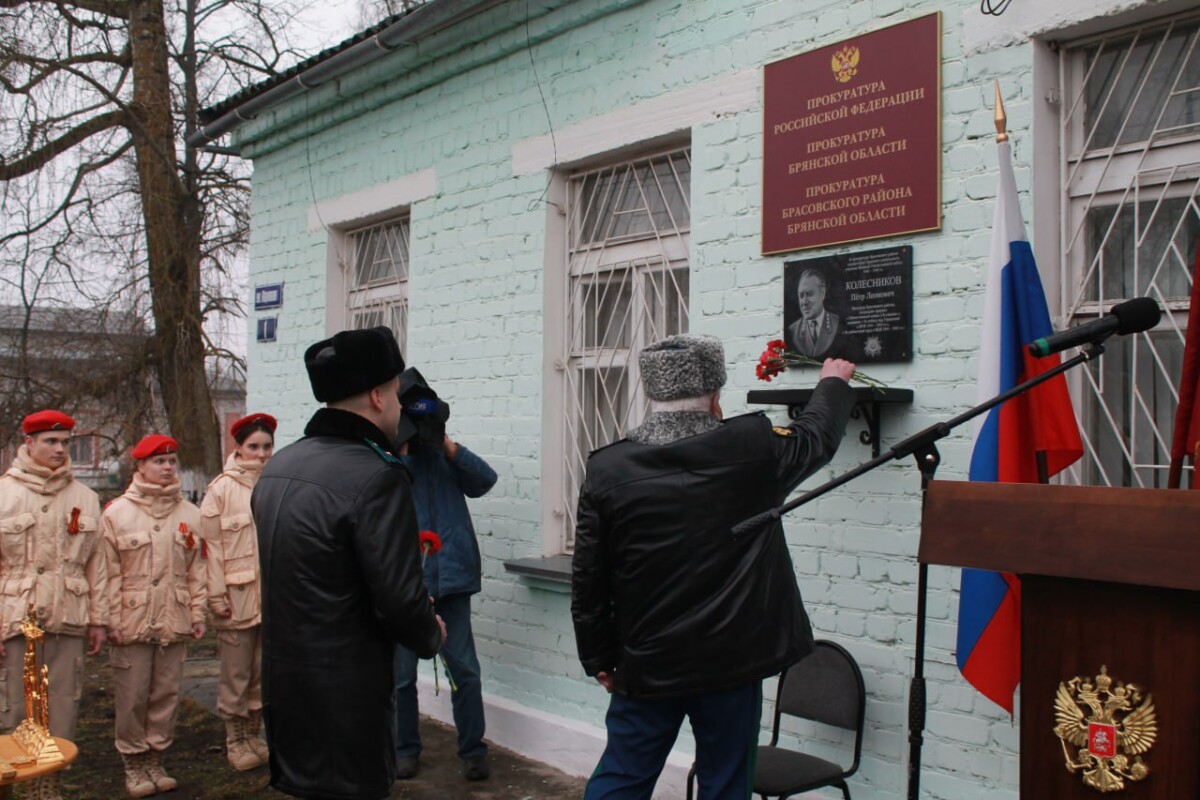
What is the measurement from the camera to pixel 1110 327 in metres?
2.42

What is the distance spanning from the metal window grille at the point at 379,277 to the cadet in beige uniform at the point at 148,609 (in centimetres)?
181

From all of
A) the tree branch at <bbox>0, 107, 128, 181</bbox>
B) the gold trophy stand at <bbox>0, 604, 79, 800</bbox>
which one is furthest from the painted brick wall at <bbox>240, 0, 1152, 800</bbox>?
the tree branch at <bbox>0, 107, 128, 181</bbox>

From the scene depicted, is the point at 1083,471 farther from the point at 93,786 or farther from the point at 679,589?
the point at 93,786

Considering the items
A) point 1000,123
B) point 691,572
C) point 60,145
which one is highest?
point 60,145

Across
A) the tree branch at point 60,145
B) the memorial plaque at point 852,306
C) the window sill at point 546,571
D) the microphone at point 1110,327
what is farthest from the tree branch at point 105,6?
the microphone at point 1110,327

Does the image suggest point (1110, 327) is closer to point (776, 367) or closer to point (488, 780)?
point (776, 367)

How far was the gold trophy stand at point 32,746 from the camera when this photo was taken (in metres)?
3.37

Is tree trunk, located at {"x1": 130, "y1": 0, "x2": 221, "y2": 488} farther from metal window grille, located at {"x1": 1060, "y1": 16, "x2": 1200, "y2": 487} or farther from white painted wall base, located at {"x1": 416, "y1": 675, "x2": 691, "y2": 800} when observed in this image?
metal window grille, located at {"x1": 1060, "y1": 16, "x2": 1200, "y2": 487}

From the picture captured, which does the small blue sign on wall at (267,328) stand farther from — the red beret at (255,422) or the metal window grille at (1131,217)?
the metal window grille at (1131,217)

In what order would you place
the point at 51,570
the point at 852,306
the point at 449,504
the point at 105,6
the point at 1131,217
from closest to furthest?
the point at 1131,217 → the point at 852,306 → the point at 51,570 → the point at 449,504 → the point at 105,6

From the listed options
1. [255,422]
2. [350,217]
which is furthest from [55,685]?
[350,217]

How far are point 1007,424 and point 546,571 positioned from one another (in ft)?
8.42

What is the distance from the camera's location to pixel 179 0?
38.0 ft

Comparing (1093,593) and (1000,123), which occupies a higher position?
(1000,123)
